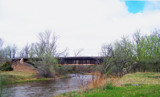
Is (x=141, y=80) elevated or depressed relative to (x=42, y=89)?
elevated

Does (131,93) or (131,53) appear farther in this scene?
(131,53)

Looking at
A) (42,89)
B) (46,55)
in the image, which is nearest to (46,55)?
(46,55)

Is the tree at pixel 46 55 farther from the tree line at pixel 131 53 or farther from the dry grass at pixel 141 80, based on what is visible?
the dry grass at pixel 141 80

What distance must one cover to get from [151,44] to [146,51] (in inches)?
85.3

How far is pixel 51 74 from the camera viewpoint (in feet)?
124

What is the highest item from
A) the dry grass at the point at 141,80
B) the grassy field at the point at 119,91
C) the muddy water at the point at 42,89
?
the grassy field at the point at 119,91

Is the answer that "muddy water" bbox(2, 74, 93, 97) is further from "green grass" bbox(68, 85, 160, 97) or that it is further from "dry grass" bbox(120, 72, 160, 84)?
"dry grass" bbox(120, 72, 160, 84)

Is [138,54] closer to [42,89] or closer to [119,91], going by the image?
[42,89]

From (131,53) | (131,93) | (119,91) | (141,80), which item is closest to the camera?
(131,93)

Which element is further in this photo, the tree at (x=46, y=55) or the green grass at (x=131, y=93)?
the tree at (x=46, y=55)

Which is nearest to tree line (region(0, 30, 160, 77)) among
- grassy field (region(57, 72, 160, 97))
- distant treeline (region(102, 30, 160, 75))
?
distant treeline (region(102, 30, 160, 75))

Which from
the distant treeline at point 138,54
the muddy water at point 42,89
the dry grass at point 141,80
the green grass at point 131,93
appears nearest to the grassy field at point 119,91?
the green grass at point 131,93

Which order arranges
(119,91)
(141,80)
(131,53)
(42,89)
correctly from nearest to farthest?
(119,91) < (141,80) < (42,89) < (131,53)

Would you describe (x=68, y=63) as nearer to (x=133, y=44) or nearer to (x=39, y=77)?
(x=39, y=77)
